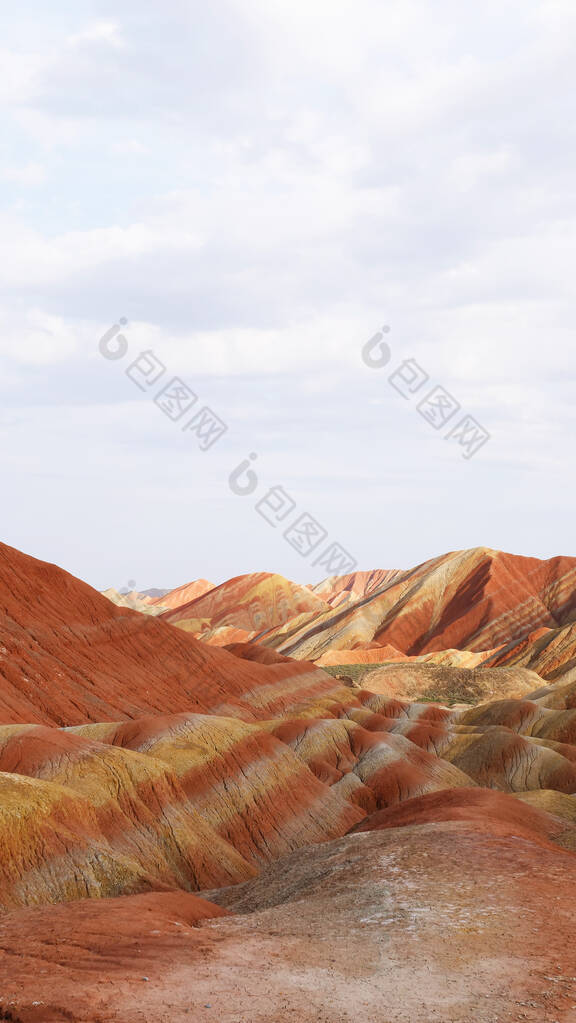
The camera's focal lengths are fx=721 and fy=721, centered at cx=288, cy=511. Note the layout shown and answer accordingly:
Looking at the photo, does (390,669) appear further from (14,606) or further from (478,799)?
(478,799)

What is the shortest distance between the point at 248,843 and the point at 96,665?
2828cm

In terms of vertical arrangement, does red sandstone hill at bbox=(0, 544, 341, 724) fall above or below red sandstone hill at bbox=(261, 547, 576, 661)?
above

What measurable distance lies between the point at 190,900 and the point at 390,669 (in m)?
94.4

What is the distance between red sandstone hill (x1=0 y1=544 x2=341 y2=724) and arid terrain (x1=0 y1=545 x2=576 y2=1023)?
8.7 inches

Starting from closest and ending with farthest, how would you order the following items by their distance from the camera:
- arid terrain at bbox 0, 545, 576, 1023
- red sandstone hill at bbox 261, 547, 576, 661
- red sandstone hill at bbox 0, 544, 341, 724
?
arid terrain at bbox 0, 545, 576, 1023
red sandstone hill at bbox 0, 544, 341, 724
red sandstone hill at bbox 261, 547, 576, 661

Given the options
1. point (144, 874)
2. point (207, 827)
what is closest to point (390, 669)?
point (207, 827)

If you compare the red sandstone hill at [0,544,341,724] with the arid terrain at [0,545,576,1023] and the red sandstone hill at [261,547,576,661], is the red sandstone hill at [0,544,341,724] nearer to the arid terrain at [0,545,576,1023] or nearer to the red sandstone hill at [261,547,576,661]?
the arid terrain at [0,545,576,1023]

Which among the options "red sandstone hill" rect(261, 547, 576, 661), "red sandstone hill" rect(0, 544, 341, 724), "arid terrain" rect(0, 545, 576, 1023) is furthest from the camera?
"red sandstone hill" rect(261, 547, 576, 661)

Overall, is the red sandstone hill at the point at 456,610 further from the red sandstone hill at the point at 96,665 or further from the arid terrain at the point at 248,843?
the red sandstone hill at the point at 96,665

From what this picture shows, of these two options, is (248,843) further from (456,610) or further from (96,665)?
(456,610)

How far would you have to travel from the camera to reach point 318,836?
122ft

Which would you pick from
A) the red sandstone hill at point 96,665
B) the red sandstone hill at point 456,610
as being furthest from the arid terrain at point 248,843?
the red sandstone hill at point 456,610

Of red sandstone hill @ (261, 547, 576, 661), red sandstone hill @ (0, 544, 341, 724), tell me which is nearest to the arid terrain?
red sandstone hill @ (0, 544, 341, 724)

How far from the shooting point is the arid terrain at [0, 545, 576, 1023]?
1191 centimetres
